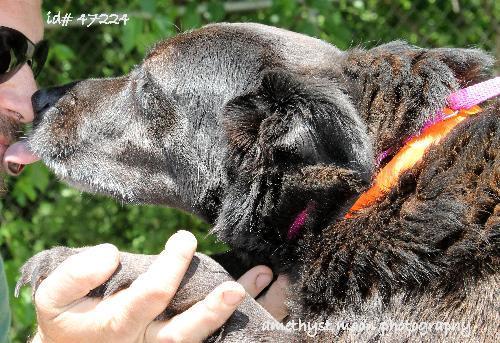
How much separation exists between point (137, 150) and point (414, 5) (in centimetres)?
354

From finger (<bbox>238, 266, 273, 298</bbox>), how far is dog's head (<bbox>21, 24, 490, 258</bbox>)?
7.4 inches

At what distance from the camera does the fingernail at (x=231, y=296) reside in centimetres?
177

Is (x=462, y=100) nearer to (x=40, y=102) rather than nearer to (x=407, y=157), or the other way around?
(x=407, y=157)

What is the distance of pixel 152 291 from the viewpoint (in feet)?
5.86

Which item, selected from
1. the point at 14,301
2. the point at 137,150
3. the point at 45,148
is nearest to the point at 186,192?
the point at 137,150

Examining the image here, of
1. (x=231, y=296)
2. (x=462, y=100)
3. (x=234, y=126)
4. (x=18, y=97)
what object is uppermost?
(x=462, y=100)

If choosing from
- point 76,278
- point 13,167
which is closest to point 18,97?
point 13,167

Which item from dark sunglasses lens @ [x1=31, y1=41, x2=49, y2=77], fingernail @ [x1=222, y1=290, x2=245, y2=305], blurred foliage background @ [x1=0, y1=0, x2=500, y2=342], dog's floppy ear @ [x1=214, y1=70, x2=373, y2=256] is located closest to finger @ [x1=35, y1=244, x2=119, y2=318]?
fingernail @ [x1=222, y1=290, x2=245, y2=305]

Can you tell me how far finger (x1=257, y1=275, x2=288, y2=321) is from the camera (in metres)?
2.42

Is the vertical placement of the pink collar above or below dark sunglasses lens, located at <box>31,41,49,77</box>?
above

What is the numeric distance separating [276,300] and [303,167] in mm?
640

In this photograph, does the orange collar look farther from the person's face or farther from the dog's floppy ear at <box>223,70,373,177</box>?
the person's face

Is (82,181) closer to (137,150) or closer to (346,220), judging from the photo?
(137,150)

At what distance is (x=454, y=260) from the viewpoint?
6.04ft
